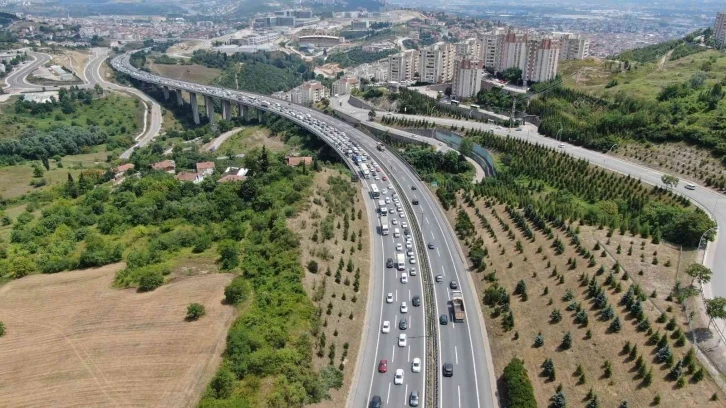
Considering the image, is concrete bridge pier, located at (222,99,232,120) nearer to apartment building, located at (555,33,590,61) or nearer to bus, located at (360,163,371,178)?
bus, located at (360,163,371,178)

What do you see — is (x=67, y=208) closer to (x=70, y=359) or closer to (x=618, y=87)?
(x=70, y=359)

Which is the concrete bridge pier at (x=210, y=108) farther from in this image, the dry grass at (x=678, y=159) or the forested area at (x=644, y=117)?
the dry grass at (x=678, y=159)

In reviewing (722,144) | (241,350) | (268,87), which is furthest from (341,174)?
(268,87)

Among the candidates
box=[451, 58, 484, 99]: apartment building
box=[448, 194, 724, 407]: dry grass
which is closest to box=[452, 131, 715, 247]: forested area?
box=[448, 194, 724, 407]: dry grass

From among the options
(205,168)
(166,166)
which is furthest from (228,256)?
(166,166)

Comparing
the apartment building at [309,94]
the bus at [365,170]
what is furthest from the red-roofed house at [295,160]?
the apartment building at [309,94]
